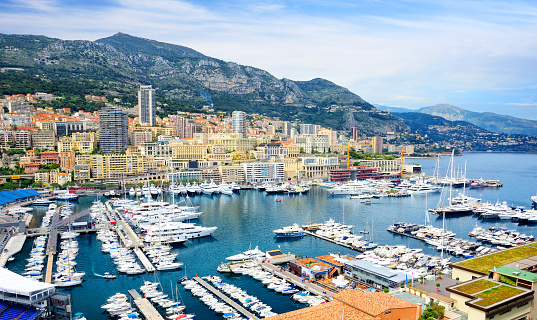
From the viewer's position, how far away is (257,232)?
34.7 m

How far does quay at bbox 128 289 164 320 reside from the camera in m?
17.9

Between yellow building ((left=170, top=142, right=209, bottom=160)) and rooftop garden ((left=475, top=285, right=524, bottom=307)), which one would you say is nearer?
rooftop garden ((left=475, top=285, right=524, bottom=307))

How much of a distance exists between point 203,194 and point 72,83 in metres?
55.8

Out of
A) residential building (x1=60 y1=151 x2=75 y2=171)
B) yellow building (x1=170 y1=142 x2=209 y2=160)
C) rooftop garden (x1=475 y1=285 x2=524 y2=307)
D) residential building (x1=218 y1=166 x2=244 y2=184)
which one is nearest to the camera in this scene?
rooftop garden (x1=475 y1=285 x2=524 y2=307)

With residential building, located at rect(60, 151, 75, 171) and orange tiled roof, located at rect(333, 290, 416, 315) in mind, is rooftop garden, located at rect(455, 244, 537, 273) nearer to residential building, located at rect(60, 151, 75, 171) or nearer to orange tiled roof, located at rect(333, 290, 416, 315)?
orange tiled roof, located at rect(333, 290, 416, 315)

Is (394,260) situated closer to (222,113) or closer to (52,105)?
(52,105)

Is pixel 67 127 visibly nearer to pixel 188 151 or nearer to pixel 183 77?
pixel 188 151

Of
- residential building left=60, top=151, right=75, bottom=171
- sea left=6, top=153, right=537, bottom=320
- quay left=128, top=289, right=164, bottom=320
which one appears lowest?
sea left=6, top=153, right=537, bottom=320

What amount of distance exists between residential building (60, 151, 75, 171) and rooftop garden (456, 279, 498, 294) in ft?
186

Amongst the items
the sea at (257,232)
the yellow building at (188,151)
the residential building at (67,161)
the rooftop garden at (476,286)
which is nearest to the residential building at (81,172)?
the residential building at (67,161)

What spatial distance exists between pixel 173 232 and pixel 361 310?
2088cm

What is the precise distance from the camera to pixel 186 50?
18988 centimetres

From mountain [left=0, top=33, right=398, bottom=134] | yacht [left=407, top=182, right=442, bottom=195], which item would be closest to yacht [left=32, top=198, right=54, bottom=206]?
yacht [left=407, top=182, right=442, bottom=195]

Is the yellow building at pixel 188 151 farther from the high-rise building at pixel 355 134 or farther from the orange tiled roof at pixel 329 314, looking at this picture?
the high-rise building at pixel 355 134
